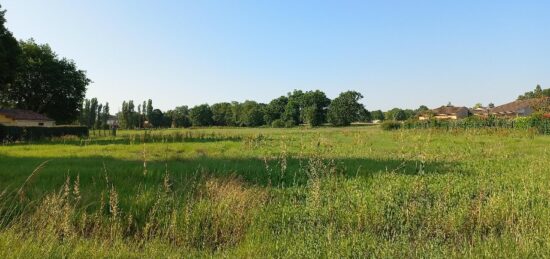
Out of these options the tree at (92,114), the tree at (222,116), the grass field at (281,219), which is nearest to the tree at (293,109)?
the tree at (222,116)

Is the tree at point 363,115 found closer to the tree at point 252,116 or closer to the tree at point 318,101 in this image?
the tree at point 318,101

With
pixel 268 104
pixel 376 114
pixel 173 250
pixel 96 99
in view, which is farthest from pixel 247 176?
pixel 376 114

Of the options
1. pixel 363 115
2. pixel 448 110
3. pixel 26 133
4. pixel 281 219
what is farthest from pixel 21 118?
pixel 448 110

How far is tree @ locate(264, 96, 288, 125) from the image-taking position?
477ft

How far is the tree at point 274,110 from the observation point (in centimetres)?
14538

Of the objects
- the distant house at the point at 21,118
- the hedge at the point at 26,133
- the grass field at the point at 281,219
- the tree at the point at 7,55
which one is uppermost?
the tree at the point at 7,55

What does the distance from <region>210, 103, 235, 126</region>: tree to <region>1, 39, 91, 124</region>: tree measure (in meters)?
97.0

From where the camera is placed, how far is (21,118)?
49.6 meters

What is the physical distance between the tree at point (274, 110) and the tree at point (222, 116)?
1562 cm

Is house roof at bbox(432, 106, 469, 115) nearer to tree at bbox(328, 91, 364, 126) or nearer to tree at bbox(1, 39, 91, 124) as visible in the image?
tree at bbox(328, 91, 364, 126)

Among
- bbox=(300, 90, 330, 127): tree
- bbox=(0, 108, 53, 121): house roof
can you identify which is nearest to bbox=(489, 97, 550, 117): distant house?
bbox=(300, 90, 330, 127): tree

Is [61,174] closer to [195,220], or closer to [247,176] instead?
[247,176]

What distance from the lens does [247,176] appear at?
10703 millimetres

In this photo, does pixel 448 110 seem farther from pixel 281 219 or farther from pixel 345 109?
pixel 281 219
